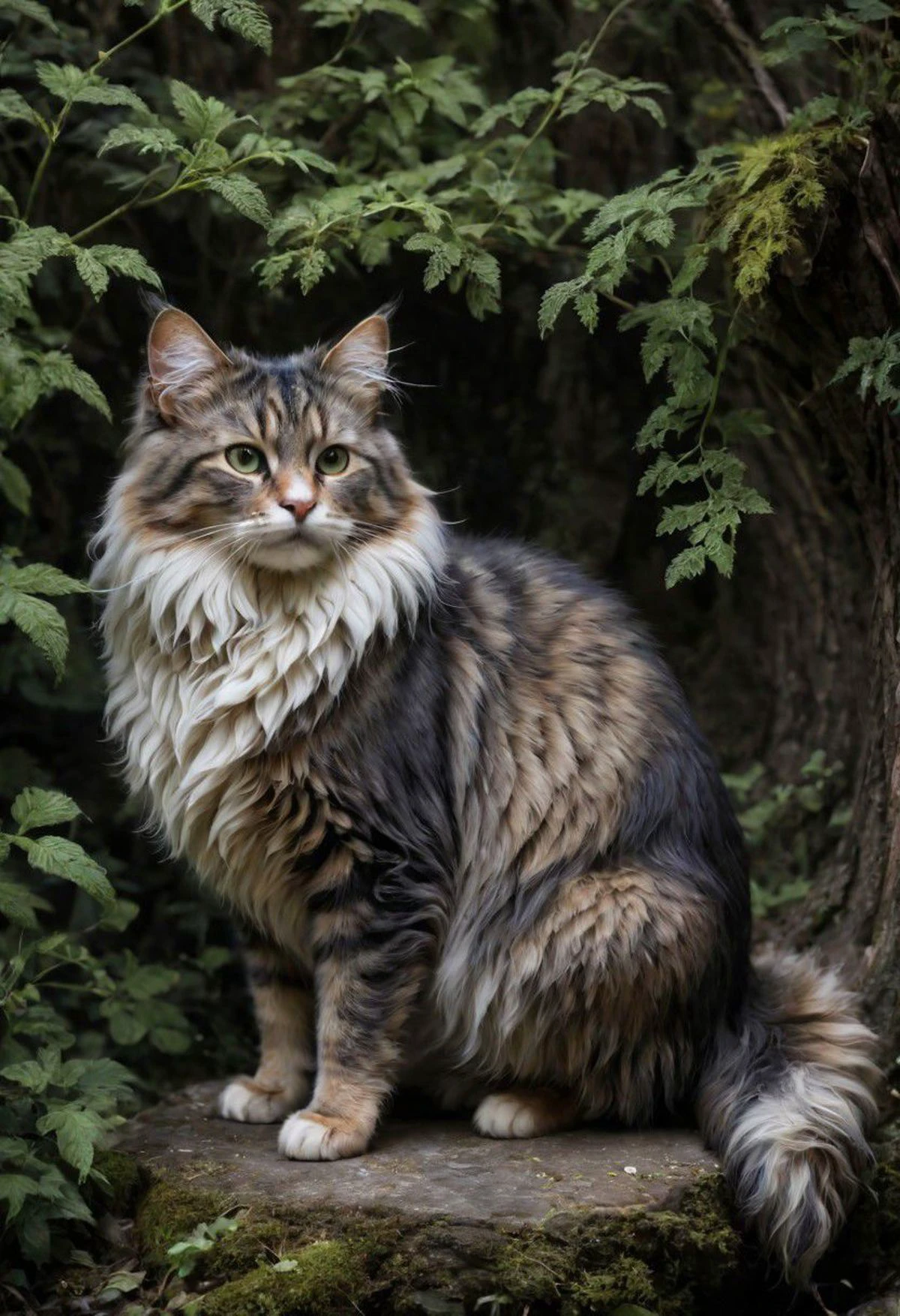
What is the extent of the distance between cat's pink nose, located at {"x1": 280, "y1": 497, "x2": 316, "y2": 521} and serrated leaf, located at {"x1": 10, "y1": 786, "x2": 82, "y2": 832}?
2.52ft

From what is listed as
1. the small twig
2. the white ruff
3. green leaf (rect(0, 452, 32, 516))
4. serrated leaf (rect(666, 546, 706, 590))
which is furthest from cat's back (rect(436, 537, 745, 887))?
the small twig

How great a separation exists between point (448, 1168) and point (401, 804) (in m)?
0.80

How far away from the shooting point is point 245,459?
313cm

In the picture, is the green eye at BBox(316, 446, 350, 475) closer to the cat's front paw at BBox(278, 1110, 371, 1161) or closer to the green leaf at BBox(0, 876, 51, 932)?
the green leaf at BBox(0, 876, 51, 932)

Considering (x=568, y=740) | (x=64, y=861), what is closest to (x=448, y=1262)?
(x=64, y=861)

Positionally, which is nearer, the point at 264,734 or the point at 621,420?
the point at 264,734

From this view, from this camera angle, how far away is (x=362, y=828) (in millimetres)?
3078

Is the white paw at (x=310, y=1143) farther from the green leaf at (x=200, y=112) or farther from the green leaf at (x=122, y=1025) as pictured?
the green leaf at (x=200, y=112)

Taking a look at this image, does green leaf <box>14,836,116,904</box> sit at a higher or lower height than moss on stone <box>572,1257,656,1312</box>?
higher

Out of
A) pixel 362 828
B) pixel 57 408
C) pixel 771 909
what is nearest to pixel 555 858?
pixel 362 828

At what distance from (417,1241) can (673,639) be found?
2.70 m

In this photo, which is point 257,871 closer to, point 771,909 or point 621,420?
point 771,909

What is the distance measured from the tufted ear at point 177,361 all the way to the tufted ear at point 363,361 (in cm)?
27

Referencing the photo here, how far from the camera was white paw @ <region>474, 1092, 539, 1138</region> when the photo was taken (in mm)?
3207
